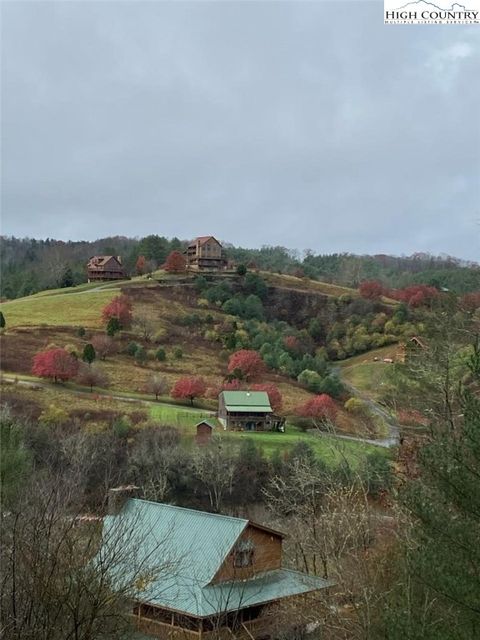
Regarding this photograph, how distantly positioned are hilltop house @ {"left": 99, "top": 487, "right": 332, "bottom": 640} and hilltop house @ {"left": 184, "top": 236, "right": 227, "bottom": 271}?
51.8m

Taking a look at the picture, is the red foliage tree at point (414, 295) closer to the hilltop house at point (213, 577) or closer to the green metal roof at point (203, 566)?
the hilltop house at point (213, 577)

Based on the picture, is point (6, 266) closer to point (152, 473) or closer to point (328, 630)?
point (152, 473)

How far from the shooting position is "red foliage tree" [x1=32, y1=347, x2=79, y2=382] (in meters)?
37.1

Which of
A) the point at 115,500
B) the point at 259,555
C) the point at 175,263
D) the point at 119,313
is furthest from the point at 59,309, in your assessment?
the point at 115,500

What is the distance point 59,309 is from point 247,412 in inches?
884

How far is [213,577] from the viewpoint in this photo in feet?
40.7

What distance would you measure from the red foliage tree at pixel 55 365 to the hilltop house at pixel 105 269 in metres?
26.0

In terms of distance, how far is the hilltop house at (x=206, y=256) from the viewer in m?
65.2

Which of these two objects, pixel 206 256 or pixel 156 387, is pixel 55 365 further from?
pixel 206 256

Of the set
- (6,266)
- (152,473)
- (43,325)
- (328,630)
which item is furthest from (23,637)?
(6,266)

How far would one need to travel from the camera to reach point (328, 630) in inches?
438

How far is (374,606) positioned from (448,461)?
286cm

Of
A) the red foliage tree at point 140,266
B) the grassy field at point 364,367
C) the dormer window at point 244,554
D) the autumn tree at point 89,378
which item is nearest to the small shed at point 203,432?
the autumn tree at point 89,378

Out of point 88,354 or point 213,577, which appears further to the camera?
point 88,354
